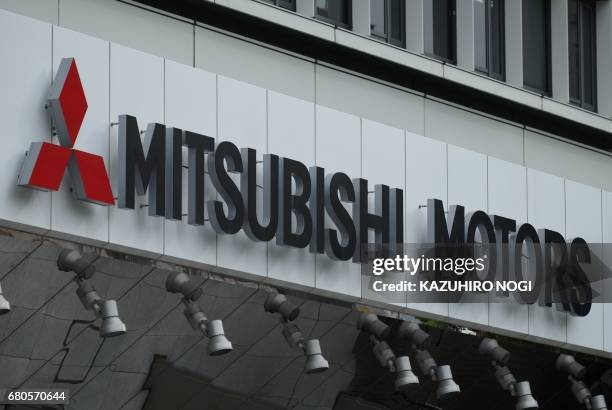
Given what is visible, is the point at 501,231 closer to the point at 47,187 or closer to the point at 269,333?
the point at 269,333

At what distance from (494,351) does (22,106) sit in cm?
908

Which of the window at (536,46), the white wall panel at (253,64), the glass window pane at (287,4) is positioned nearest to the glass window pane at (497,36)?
the window at (536,46)

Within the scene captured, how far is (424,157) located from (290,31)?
2.68m

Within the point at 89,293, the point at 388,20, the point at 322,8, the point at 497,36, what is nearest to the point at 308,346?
the point at 89,293

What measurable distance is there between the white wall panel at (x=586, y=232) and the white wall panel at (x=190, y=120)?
7.68 m

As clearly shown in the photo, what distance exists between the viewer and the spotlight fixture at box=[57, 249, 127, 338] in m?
19.1

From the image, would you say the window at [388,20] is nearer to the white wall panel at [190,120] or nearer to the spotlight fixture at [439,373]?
the spotlight fixture at [439,373]

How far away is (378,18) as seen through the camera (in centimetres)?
2473

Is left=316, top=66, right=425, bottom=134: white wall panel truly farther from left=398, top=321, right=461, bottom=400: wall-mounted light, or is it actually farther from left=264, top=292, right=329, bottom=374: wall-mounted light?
left=264, top=292, right=329, bottom=374: wall-mounted light

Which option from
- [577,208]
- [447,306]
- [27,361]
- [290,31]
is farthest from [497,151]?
[27,361]

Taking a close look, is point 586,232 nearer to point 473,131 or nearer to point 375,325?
point 473,131

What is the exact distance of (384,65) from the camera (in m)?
24.3

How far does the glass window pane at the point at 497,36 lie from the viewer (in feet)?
88.3

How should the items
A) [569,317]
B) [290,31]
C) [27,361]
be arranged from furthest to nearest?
[569,317], [290,31], [27,361]
